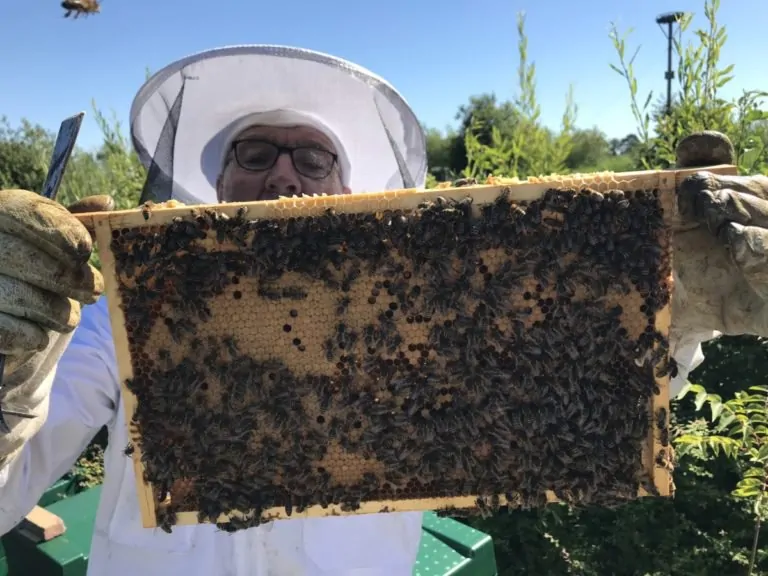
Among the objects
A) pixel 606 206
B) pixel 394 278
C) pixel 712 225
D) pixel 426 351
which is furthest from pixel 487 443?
pixel 712 225

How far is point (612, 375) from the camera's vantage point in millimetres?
1771

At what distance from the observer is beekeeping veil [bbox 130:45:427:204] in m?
2.77

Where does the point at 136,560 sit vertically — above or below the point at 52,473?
below

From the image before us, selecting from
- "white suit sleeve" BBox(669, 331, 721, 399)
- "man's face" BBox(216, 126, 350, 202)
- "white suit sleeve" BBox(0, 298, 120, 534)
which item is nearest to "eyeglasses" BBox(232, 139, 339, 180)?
"man's face" BBox(216, 126, 350, 202)

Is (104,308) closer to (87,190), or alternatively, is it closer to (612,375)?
(612,375)

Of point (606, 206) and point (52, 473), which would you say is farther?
point (52, 473)

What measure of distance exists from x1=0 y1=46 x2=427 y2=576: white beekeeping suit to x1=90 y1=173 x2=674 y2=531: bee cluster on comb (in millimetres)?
413

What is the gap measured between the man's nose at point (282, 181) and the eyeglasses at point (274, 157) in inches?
2.0

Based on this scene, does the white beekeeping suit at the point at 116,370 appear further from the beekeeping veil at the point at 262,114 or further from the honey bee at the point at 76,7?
the honey bee at the point at 76,7

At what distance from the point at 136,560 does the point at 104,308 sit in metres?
1.04

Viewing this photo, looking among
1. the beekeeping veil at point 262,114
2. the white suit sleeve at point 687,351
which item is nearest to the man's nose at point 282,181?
the beekeeping veil at point 262,114

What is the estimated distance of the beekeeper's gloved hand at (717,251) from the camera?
161cm

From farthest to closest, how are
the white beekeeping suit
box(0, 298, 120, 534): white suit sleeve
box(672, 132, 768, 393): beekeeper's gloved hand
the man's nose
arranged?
the man's nose < the white beekeeping suit < box(0, 298, 120, 534): white suit sleeve < box(672, 132, 768, 393): beekeeper's gloved hand

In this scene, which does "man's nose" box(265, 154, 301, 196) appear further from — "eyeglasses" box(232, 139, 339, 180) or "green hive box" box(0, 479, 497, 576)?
"green hive box" box(0, 479, 497, 576)
